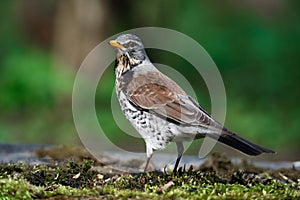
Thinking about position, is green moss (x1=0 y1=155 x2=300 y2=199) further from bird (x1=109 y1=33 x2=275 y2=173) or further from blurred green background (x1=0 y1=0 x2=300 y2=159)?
blurred green background (x1=0 y1=0 x2=300 y2=159)

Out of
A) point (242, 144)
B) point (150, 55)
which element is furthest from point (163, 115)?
point (150, 55)

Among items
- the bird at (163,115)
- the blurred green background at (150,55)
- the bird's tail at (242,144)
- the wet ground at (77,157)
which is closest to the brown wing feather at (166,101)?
the bird at (163,115)

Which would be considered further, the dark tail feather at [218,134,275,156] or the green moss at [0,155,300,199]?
the dark tail feather at [218,134,275,156]

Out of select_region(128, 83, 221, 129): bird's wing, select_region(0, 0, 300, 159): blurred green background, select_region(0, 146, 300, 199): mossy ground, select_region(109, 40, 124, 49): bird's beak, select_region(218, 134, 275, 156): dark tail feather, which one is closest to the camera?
select_region(0, 146, 300, 199): mossy ground

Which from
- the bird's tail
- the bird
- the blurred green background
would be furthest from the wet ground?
the blurred green background

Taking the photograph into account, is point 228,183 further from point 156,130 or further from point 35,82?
point 35,82

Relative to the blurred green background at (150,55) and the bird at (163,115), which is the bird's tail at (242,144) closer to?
the bird at (163,115)
